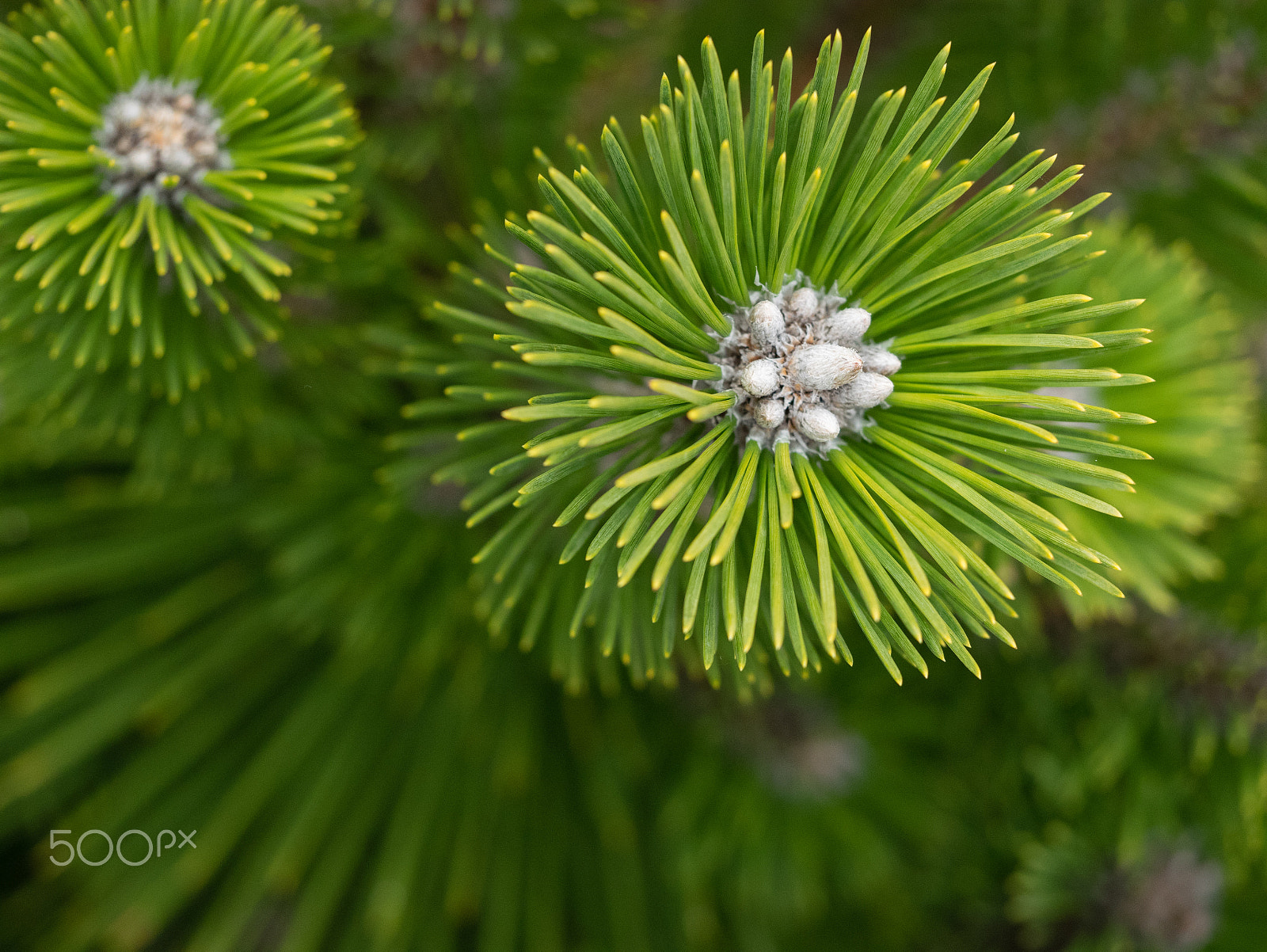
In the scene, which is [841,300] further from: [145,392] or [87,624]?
[87,624]

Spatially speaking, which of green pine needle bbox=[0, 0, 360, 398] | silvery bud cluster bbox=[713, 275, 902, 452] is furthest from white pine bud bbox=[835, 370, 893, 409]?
green pine needle bbox=[0, 0, 360, 398]

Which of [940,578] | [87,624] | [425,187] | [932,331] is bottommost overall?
[940,578]

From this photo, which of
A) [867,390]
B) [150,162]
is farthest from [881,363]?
[150,162]

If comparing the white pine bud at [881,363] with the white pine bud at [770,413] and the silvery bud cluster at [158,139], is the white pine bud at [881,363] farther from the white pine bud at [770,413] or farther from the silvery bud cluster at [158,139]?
the silvery bud cluster at [158,139]

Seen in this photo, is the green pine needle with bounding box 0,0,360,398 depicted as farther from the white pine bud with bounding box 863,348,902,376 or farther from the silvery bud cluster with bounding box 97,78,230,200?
the white pine bud with bounding box 863,348,902,376

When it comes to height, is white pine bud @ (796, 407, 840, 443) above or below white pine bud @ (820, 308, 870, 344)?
below

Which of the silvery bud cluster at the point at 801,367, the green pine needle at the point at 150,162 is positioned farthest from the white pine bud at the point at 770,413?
the green pine needle at the point at 150,162

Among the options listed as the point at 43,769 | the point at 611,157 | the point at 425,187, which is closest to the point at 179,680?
the point at 43,769

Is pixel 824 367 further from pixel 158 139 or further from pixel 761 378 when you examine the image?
pixel 158 139

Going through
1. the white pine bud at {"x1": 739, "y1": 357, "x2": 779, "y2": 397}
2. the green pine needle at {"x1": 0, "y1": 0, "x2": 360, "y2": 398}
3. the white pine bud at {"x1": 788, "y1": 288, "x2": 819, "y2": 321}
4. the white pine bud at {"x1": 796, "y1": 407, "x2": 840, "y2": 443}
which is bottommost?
the white pine bud at {"x1": 796, "y1": 407, "x2": 840, "y2": 443}
